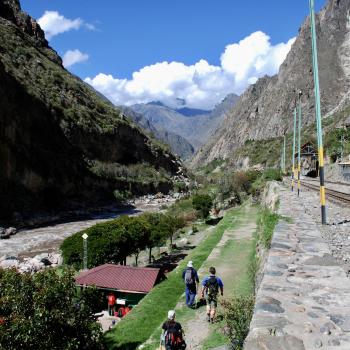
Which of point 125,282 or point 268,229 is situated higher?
point 268,229

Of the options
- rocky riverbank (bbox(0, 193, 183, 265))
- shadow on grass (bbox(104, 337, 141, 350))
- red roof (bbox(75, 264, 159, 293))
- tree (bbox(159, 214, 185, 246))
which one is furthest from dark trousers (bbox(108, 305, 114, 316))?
rocky riverbank (bbox(0, 193, 183, 265))

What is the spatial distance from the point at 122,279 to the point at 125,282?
11.5 inches

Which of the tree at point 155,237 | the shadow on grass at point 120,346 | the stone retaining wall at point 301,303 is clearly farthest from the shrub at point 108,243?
the stone retaining wall at point 301,303

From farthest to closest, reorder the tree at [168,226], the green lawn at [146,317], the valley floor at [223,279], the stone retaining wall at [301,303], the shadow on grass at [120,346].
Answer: the tree at [168,226] < the green lawn at [146,317] < the shadow on grass at [120,346] < the valley floor at [223,279] < the stone retaining wall at [301,303]

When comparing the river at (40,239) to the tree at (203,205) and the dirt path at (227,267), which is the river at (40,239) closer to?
the tree at (203,205)

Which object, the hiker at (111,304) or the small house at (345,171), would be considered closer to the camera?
the hiker at (111,304)

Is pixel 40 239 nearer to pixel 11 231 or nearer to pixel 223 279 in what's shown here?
pixel 11 231

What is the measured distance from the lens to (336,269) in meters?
8.72

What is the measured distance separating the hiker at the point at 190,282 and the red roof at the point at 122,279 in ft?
28.9

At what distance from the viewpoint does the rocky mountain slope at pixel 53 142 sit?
8700cm

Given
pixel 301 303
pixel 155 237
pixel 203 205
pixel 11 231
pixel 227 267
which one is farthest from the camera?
pixel 203 205

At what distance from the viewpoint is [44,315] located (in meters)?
11.5

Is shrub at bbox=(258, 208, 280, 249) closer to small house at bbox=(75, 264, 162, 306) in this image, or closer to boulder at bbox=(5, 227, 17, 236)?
small house at bbox=(75, 264, 162, 306)

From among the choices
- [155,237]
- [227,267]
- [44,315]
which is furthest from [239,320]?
[155,237]
